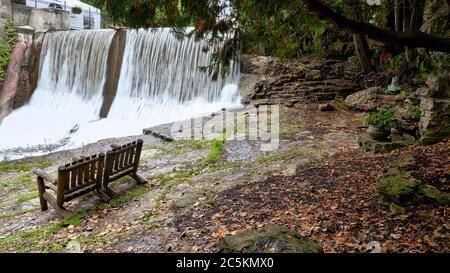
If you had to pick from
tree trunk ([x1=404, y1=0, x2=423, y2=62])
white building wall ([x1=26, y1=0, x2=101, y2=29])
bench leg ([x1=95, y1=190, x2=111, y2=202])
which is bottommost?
bench leg ([x1=95, y1=190, x2=111, y2=202])

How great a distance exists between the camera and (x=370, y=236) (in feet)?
11.6

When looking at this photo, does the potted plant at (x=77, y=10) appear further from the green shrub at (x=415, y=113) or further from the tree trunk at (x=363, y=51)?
the green shrub at (x=415, y=113)

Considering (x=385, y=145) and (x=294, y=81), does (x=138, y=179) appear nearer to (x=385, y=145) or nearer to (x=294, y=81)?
(x=385, y=145)

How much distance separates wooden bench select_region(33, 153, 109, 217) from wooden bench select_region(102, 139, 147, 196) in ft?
0.44

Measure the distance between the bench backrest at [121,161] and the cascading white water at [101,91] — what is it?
254 inches

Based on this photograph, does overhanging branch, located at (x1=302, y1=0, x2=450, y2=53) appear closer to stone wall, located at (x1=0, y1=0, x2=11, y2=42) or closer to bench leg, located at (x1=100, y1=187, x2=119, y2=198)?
bench leg, located at (x1=100, y1=187, x2=119, y2=198)

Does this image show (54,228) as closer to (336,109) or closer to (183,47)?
(336,109)

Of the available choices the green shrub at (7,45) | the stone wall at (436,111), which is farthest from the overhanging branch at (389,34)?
the green shrub at (7,45)

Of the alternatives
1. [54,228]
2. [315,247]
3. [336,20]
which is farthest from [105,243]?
[336,20]

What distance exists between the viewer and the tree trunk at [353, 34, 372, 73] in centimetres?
1159

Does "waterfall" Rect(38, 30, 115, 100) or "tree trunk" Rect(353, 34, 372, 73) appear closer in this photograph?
"tree trunk" Rect(353, 34, 372, 73)

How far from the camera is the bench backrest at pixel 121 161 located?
5.96 m

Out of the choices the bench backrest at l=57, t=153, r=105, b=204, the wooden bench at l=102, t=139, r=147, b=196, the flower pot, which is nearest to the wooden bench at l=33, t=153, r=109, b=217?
the bench backrest at l=57, t=153, r=105, b=204

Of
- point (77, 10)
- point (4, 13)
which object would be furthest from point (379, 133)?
point (77, 10)
